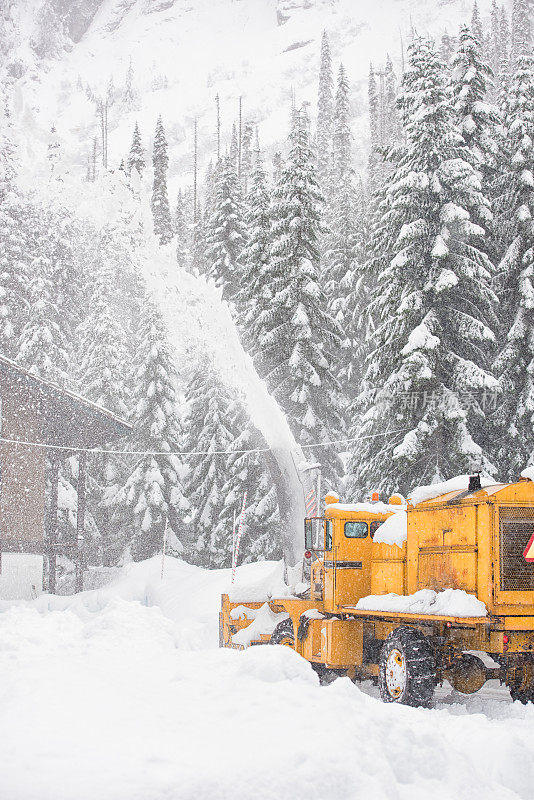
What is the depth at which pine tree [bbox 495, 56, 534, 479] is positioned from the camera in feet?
75.3

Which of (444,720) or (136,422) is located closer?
(444,720)

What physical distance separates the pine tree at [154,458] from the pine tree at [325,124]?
45.2m

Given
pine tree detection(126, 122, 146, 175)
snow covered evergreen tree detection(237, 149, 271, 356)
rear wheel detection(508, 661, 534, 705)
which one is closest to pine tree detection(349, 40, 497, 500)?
snow covered evergreen tree detection(237, 149, 271, 356)

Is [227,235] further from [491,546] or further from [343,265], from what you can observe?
[491,546]

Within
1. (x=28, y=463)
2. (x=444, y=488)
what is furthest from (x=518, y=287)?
(x=28, y=463)

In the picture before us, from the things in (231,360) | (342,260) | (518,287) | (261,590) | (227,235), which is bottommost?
(261,590)

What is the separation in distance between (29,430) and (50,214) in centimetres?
2294

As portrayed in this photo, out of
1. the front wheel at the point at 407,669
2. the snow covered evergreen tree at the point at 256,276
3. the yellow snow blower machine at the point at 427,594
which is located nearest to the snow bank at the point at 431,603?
the yellow snow blower machine at the point at 427,594

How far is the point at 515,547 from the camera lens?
368 inches

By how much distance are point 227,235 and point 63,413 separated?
17313mm

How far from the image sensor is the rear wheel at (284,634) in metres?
13.2

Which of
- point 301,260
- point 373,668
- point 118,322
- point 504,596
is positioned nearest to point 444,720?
point 504,596

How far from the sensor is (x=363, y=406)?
2788 cm

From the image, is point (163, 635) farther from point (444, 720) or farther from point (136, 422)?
point (136, 422)
